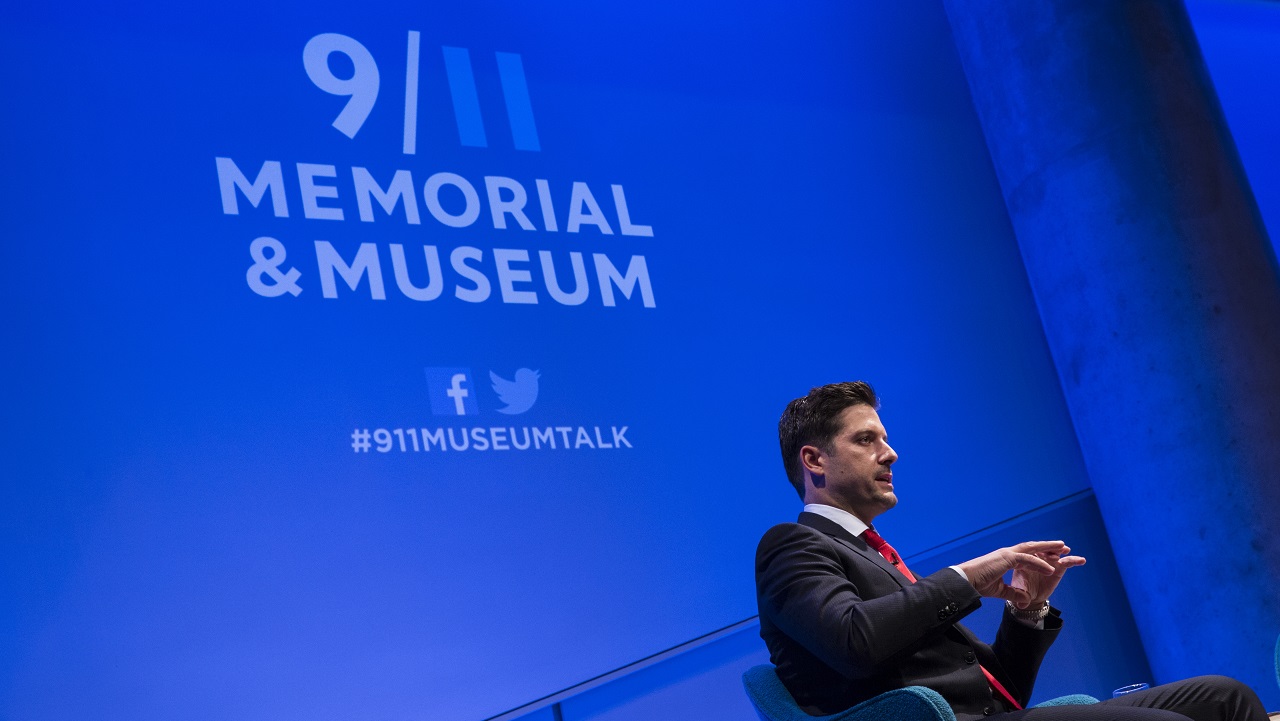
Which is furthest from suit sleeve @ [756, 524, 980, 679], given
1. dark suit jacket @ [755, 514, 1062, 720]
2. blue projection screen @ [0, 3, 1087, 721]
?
blue projection screen @ [0, 3, 1087, 721]

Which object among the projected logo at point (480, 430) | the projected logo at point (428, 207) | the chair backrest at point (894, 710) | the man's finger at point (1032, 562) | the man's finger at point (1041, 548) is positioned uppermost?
the projected logo at point (428, 207)

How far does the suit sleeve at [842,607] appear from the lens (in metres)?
2.13

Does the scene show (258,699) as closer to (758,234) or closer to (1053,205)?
(758,234)

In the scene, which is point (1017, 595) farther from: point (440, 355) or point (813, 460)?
point (440, 355)

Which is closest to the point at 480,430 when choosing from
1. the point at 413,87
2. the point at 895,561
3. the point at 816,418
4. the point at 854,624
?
the point at 413,87

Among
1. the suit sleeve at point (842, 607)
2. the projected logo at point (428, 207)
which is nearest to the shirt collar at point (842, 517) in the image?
the suit sleeve at point (842, 607)

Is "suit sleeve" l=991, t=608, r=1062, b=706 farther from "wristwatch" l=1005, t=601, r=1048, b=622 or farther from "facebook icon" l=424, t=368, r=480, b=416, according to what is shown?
"facebook icon" l=424, t=368, r=480, b=416

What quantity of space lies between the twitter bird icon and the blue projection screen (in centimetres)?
1

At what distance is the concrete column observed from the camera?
459 cm

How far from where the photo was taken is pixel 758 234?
4.81 m

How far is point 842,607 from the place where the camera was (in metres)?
2.18

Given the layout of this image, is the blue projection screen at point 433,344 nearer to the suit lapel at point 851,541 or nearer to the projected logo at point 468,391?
the projected logo at point 468,391

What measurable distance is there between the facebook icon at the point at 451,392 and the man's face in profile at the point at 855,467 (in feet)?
5.37

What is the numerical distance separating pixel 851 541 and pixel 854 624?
0.35 meters
